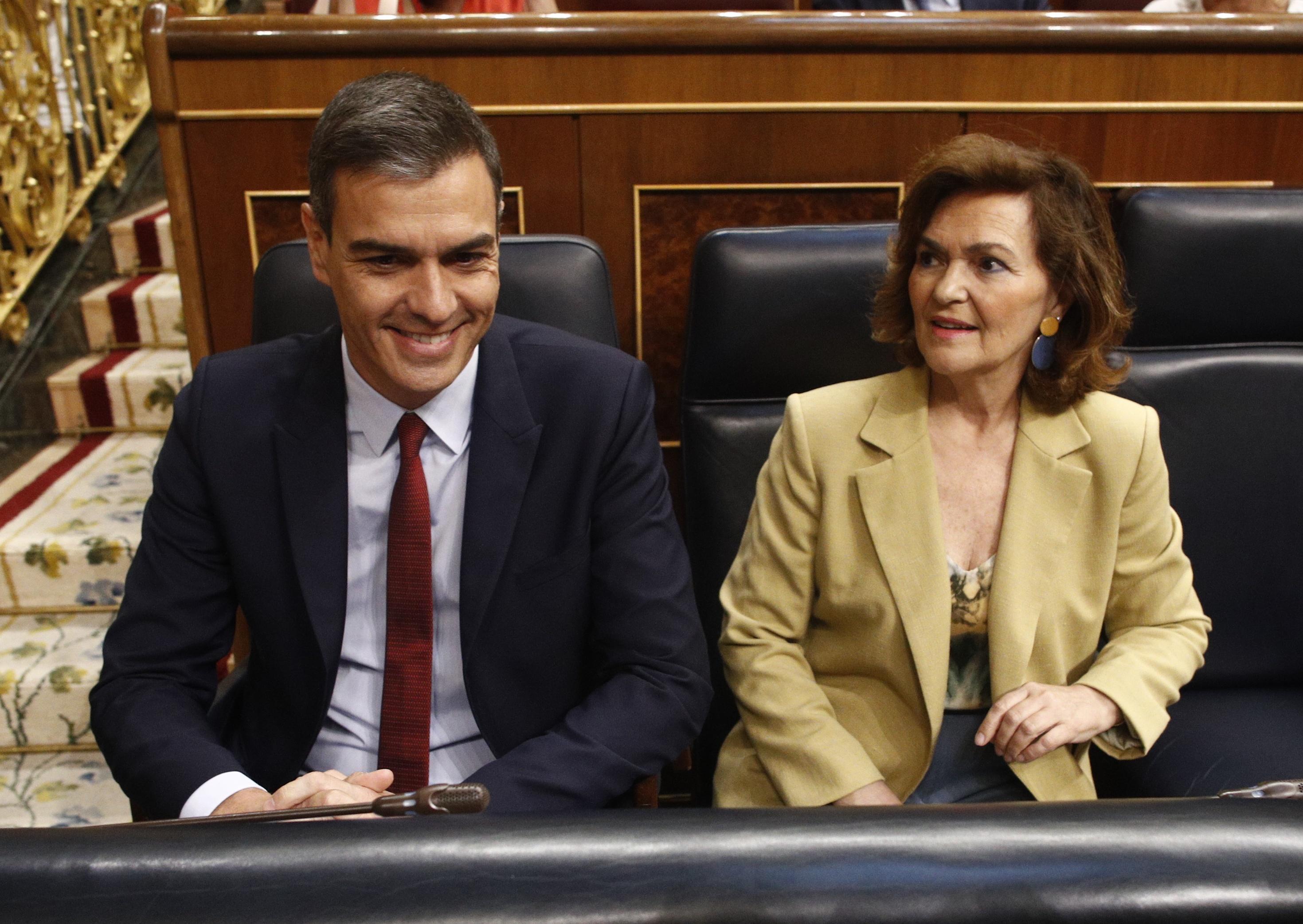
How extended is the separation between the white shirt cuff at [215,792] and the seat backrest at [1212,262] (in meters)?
Answer: 1.22

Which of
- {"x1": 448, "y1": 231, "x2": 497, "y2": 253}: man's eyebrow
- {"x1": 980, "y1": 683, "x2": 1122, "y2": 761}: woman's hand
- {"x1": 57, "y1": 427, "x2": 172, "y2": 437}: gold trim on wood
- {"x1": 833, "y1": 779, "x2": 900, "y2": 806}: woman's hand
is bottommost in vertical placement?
{"x1": 57, "y1": 427, "x2": 172, "y2": 437}: gold trim on wood

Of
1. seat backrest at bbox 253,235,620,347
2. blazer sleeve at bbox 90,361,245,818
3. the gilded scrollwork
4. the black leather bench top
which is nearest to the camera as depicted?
the black leather bench top

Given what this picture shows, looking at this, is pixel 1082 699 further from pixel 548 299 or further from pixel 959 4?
pixel 959 4

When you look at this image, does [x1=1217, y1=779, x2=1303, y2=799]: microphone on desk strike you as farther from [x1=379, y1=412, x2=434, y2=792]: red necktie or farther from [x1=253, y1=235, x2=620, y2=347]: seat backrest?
[x1=253, y1=235, x2=620, y2=347]: seat backrest

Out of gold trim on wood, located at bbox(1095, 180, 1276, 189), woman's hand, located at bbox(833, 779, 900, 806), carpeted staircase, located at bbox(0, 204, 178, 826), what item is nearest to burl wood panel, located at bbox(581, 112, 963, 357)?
gold trim on wood, located at bbox(1095, 180, 1276, 189)

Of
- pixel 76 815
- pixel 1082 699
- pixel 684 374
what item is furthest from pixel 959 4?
pixel 76 815

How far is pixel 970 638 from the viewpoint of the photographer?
4.09 ft

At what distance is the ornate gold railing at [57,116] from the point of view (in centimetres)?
266

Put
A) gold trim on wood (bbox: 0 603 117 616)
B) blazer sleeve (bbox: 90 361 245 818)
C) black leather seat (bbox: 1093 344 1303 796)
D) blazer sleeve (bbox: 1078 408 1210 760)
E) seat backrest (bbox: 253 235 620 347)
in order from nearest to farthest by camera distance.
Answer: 1. blazer sleeve (bbox: 90 361 245 818)
2. blazer sleeve (bbox: 1078 408 1210 760)
3. seat backrest (bbox: 253 235 620 347)
4. black leather seat (bbox: 1093 344 1303 796)
5. gold trim on wood (bbox: 0 603 117 616)

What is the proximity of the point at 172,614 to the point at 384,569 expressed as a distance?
0.75ft

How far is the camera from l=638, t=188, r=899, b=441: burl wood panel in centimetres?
175

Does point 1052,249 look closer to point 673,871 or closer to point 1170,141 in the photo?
point 1170,141

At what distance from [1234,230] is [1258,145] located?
519mm

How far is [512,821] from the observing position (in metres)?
0.32
